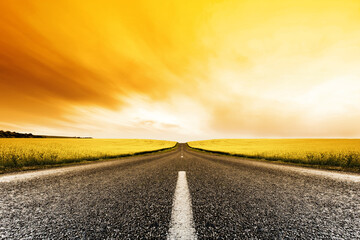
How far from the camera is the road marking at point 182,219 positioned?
134 centimetres

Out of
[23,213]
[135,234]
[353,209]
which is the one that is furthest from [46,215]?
[353,209]

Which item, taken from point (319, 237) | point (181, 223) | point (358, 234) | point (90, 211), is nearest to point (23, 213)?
point (90, 211)

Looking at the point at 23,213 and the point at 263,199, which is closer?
the point at 23,213

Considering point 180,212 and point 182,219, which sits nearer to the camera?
point 182,219

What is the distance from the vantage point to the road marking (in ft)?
4.41

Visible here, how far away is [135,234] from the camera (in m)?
1.37

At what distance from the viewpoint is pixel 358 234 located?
1393 mm

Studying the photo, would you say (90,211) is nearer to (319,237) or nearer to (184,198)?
(184,198)

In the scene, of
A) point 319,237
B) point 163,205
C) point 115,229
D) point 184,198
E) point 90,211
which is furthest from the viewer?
point 184,198

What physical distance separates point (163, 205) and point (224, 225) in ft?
2.77

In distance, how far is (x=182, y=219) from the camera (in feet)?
5.38

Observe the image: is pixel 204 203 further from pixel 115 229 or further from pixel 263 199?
pixel 115 229

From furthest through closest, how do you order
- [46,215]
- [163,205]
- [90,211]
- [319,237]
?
[163,205]
[90,211]
[46,215]
[319,237]

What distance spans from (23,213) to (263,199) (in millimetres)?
3211
